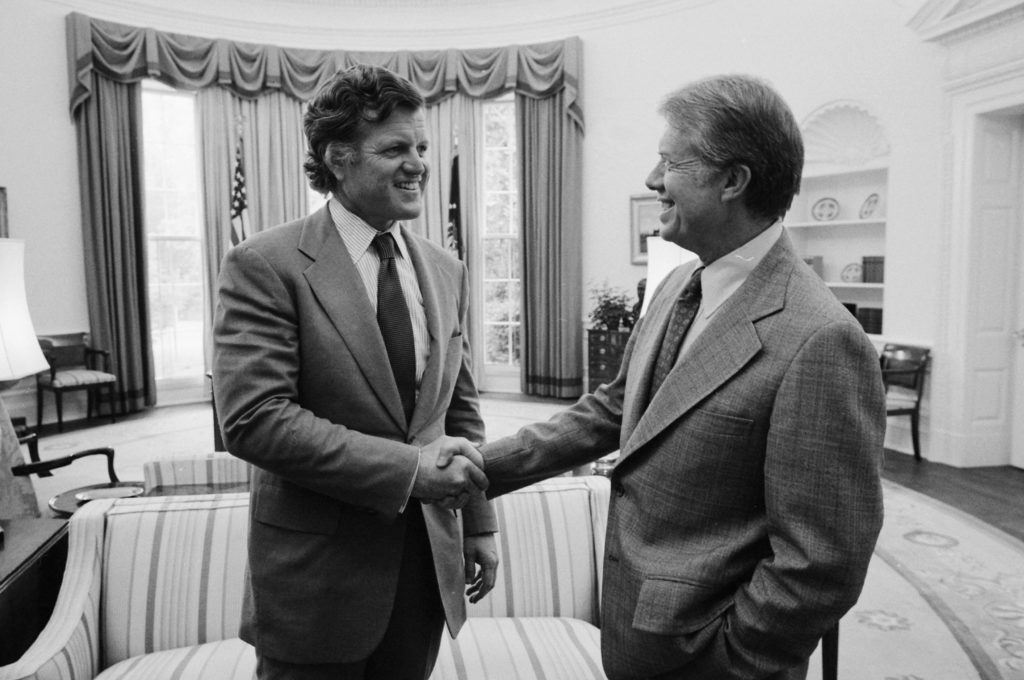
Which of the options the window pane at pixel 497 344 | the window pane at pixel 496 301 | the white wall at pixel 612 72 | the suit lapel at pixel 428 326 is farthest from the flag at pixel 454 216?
the suit lapel at pixel 428 326

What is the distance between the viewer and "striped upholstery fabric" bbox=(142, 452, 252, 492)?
9.15ft

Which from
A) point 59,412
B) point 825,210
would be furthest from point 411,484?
point 59,412

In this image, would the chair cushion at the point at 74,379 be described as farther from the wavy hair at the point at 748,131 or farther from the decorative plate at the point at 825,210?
the wavy hair at the point at 748,131

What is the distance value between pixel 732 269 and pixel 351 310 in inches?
25.0

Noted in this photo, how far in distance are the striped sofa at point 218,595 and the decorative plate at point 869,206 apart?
15.6 ft

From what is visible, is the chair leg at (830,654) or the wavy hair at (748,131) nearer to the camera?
the wavy hair at (748,131)

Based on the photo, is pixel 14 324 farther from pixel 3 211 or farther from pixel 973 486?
pixel 973 486

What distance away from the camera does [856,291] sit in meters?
6.11

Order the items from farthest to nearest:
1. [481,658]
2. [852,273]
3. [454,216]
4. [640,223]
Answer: [454,216], [640,223], [852,273], [481,658]

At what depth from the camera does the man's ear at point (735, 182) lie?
112cm

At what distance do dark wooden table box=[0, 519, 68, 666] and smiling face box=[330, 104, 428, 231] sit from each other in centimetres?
118

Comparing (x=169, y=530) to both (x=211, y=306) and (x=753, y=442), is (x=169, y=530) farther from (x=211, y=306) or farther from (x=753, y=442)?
(x=211, y=306)

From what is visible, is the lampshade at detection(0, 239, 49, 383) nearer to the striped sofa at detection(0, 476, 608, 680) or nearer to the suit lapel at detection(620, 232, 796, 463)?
the striped sofa at detection(0, 476, 608, 680)

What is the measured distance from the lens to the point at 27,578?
179 cm
